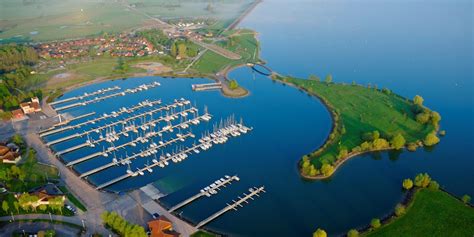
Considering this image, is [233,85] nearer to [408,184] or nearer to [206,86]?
[206,86]

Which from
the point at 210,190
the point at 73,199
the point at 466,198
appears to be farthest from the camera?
the point at 210,190

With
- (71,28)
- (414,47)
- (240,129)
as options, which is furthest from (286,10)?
(240,129)

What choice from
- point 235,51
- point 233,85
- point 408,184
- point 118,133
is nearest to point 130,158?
point 118,133

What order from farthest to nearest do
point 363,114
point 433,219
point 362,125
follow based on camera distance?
point 363,114 < point 362,125 < point 433,219

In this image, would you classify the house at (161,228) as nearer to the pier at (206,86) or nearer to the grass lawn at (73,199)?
the grass lawn at (73,199)

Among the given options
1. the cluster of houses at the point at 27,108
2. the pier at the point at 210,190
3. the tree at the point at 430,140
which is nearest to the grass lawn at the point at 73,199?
the pier at the point at 210,190

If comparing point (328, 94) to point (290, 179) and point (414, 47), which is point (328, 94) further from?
point (414, 47)
